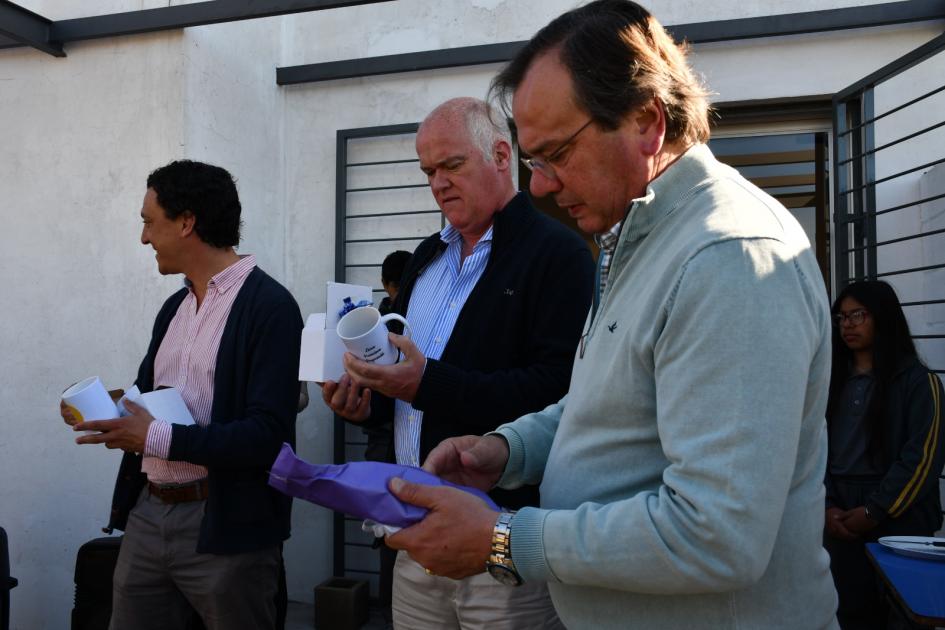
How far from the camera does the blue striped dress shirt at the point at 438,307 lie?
2.05 m

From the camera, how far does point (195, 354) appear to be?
2445mm

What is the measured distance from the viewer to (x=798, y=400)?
908 mm

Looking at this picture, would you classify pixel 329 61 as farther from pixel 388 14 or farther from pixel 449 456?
pixel 449 456

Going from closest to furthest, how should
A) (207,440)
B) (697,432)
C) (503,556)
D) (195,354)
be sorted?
(697,432), (503,556), (207,440), (195,354)

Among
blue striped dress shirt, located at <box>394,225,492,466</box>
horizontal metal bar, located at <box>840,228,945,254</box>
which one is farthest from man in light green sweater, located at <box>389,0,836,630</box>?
horizontal metal bar, located at <box>840,228,945,254</box>

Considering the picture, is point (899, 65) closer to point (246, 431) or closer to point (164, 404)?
point (246, 431)

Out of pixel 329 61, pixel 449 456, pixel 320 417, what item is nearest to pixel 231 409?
pixel 449 456

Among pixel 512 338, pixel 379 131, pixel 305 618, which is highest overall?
pixel 379 131

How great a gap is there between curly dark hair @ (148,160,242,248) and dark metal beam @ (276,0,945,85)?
1972 millimetres

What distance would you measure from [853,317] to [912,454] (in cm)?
71

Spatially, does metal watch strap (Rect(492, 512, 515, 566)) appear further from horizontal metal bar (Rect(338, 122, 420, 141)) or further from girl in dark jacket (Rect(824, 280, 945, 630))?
horizontal metal bar (Rect(338, 122, 420, 141))

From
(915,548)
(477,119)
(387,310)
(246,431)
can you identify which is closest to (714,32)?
(387,310)

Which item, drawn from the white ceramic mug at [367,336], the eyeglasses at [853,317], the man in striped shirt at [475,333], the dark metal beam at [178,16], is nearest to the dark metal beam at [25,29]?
the dark metal beam at [178,16]

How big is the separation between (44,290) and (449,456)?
3.52 metres
